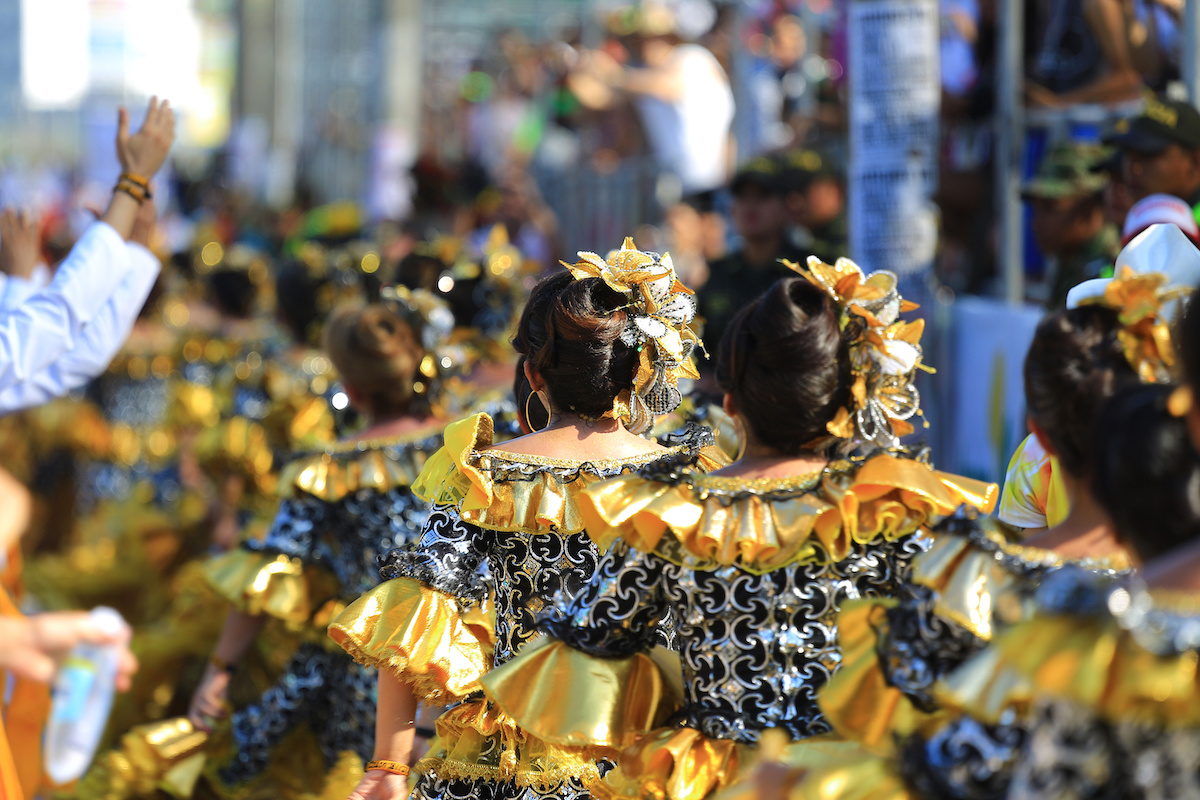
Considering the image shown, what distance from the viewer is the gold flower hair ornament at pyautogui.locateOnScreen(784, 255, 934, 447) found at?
2.41 m

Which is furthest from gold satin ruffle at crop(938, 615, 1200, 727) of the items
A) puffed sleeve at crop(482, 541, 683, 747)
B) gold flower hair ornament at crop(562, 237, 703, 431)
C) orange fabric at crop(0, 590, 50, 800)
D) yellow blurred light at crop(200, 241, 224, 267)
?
yellow blurred light at crop(200, 241, 224, 267)

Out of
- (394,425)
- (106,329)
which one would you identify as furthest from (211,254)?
(394,425)

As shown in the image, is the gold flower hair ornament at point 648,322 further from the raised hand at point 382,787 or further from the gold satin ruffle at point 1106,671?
the gold satin ruffle at point 1106,671

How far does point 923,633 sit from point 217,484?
501 centimetres

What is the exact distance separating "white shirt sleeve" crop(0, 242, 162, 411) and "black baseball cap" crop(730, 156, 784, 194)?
3054 mm

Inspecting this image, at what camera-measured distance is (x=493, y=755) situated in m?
2.89

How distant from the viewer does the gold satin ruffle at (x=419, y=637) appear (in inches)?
110

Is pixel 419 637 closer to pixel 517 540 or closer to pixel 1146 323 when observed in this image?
pixel 517 540

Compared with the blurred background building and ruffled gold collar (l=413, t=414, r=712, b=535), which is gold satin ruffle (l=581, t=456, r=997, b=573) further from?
the blurred background building

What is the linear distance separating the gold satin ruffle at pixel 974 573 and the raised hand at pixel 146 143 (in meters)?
2.87

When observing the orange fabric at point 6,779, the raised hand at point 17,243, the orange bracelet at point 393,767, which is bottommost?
the orange fabric at point 6,779

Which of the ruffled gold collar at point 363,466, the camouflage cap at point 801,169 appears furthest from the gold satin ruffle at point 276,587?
the camouflage cap at point 801,169

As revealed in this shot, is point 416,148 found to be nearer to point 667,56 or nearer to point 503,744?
point 667,56

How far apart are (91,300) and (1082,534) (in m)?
2.90
